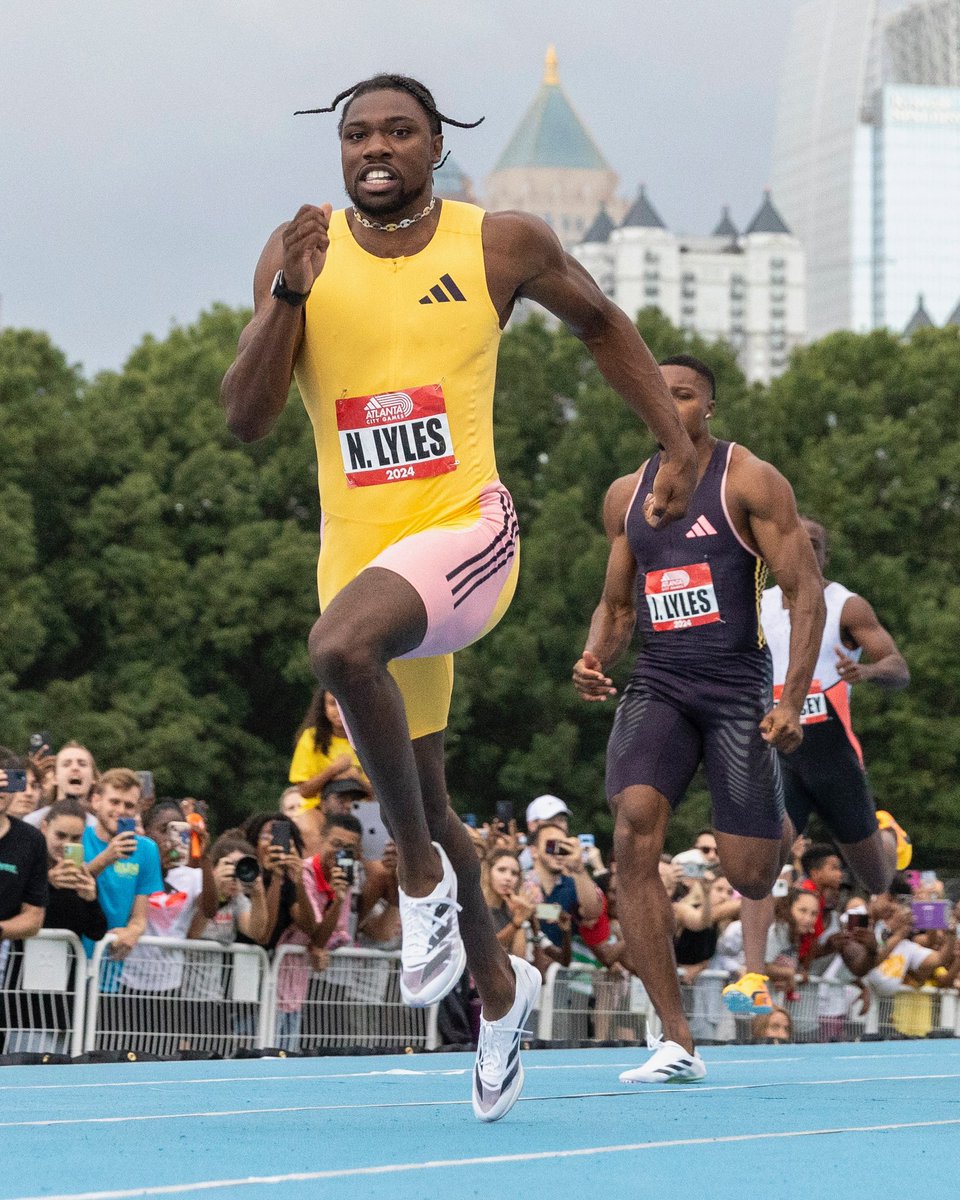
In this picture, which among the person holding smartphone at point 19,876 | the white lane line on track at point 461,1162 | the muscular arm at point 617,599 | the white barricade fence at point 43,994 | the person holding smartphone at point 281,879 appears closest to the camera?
the white lane line on track at point 461,1162

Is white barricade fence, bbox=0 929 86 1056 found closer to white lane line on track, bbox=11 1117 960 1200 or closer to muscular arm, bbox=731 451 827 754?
muscular arm, bbox=731 451 827 754

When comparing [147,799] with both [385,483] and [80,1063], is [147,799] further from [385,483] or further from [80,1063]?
[385,483]

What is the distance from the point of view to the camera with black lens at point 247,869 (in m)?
10.9

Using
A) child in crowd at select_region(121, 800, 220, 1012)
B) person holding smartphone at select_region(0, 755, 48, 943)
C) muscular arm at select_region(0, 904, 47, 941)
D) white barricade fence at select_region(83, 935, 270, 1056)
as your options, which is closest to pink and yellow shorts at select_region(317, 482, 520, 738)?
person holding smartphone at select_region(0, 755, 48, 943)

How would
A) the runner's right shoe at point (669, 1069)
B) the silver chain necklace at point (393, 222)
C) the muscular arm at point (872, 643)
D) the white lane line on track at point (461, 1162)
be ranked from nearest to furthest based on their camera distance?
the white lane line on track at point (461, 1162)
the silver chain necklace at point (393, 222)
the runner's right shoe at point (669, 1069)
the muscular arm at point (872, 643)

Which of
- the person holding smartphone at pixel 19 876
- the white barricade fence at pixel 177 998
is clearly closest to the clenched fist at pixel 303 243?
the person holding smartphone at pixel 19 876

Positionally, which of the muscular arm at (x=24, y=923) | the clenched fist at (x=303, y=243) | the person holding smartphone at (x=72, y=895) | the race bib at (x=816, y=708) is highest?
the clenched fist at (x=303, y=243)

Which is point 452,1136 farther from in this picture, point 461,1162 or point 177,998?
point 177,998

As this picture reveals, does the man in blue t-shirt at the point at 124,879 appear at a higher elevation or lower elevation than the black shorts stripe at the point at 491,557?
lower

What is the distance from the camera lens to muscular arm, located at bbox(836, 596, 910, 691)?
10711mm

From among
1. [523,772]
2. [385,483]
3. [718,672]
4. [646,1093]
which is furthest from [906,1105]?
[523,772]

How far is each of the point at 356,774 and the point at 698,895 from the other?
2480 mm

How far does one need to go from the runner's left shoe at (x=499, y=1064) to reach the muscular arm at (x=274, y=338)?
1665mm

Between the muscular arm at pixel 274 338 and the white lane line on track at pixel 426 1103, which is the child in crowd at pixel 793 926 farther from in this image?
the muscular arm at pixel 274 338
